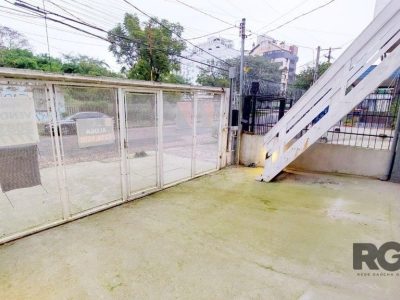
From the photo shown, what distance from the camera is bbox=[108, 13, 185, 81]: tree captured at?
42.4ft

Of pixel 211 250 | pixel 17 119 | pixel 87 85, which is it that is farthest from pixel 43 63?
pixel 211 250

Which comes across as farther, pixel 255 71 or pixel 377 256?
pixel 255 71

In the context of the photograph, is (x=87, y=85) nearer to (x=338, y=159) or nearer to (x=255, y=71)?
(x=338, y=159)

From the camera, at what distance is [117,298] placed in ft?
6.34

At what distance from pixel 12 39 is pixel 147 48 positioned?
1167 centimetres

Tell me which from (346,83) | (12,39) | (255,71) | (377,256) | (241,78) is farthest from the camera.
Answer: (255,71)

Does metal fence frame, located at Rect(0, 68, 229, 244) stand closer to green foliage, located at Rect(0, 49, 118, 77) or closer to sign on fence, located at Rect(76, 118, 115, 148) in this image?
sign on fence, located at Rect(76, 118, 115, 148)

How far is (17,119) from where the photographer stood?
8.45 ft

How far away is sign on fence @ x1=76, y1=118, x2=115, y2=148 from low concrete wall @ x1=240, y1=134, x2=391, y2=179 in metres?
4.01

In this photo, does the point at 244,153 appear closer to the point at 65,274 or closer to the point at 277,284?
the point at 277,284

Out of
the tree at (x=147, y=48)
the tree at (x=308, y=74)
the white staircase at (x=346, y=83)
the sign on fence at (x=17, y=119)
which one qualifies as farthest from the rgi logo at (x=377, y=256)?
the tree at (x=308, y=74)

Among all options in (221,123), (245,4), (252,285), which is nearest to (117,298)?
(252,285)

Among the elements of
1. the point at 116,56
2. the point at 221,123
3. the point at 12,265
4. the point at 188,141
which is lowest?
the point at 12,265

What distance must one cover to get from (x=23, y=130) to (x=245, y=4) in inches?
311
